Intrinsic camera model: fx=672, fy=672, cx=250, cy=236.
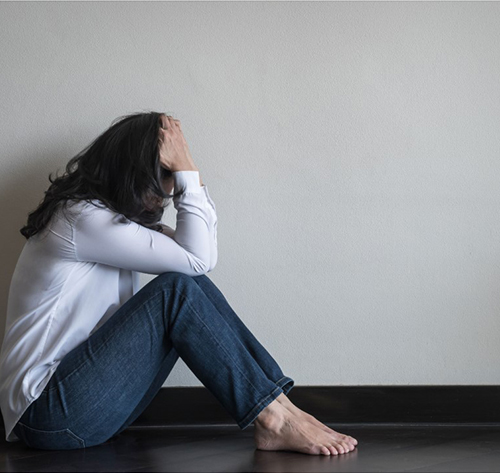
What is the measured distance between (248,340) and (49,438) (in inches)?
21.7

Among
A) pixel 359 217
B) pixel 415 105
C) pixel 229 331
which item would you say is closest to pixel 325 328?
pixel 359 217

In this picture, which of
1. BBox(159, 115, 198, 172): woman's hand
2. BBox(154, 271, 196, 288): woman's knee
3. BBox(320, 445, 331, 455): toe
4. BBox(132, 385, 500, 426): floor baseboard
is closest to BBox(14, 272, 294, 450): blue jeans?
BBox(154, 271, 196, 288): woman's knee

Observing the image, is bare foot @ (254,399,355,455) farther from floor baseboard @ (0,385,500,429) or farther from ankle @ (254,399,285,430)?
floor baseboard @ (0,385,500,429)

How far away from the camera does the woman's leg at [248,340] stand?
1.68 metres

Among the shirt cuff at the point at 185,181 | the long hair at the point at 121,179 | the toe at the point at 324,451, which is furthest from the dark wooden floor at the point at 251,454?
the shirt cuff at the point at 185,181

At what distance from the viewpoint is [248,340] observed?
5.70ft

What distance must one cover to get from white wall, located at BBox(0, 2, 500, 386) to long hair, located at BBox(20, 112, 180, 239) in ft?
1.13

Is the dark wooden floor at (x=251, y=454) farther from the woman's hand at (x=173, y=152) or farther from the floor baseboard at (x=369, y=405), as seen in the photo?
the woman's hand at (x=173, y=152)

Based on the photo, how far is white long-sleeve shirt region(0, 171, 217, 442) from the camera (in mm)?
1646

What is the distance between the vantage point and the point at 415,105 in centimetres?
213

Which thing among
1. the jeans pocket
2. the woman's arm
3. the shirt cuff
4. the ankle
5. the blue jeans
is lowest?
the jeans pocket

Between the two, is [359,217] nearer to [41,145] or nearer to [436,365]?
[436,365]

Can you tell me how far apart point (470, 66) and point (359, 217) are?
0.59m

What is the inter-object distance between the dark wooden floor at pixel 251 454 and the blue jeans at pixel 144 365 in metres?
0.09
